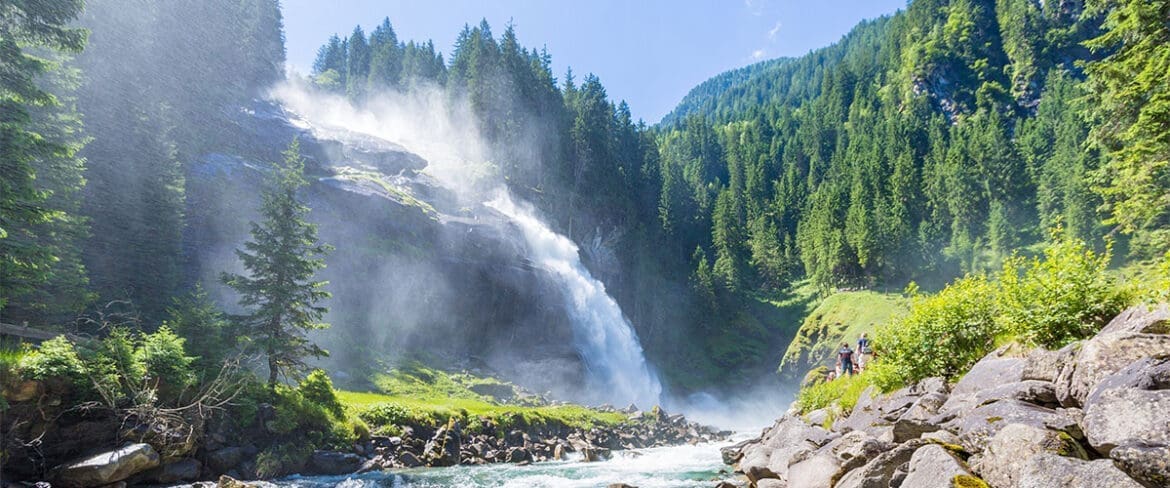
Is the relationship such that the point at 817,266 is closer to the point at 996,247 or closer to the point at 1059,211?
the point at 996,247

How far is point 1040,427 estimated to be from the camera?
241 inches

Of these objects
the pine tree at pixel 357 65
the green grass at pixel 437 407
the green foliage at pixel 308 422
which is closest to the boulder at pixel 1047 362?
the green foliage at pixel 308 422

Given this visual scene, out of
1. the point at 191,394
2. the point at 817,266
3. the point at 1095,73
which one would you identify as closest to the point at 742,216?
the point at 817,266

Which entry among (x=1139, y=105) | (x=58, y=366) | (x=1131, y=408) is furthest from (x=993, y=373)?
(x=58, y=366)

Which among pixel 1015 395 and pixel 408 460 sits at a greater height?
pixel 1015 395

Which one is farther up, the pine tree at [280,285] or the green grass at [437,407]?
the pine tree at [280,285]

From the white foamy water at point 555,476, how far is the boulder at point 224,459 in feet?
5.20

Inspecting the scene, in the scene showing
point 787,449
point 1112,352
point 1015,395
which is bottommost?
point 787,449

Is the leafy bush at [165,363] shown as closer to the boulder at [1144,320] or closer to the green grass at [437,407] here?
the green grass at [437,407]

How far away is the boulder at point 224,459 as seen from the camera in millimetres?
16922

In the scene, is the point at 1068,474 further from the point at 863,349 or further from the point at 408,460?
the point at 408,460

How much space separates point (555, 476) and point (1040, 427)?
1634cm

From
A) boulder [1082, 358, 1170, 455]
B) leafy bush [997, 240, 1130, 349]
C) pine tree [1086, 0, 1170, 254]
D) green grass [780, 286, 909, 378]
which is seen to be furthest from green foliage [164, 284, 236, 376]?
green grass [780, 286, 909, 378]

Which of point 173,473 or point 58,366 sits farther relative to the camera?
point 173,473
